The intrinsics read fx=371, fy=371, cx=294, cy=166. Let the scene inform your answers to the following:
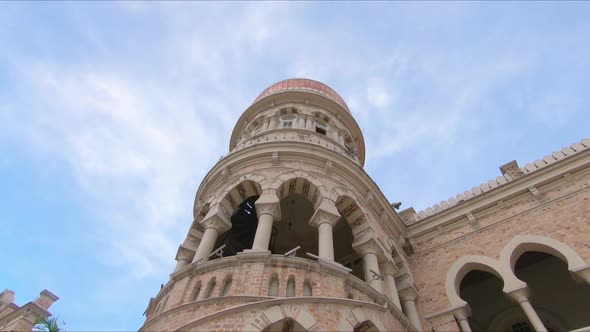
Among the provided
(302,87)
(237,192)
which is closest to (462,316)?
(237,192)

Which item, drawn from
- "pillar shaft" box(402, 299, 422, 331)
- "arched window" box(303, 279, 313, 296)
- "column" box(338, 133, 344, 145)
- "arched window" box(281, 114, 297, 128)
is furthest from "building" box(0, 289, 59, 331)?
"column" box(338, 133, 344, 145)

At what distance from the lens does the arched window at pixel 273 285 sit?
8.91 meters

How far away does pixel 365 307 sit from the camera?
904cm

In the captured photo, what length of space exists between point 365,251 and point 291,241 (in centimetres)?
503

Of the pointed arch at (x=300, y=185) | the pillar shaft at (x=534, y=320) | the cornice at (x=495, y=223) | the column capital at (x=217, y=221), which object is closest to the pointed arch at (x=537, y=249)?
the cornice at (x=495, y=223)

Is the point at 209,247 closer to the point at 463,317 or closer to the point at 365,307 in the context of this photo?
the point at 365,307

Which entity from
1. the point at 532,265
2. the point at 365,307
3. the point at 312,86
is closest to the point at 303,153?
the point at 365,307

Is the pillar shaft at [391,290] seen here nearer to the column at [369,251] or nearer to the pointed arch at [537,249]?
the column at [369,251]

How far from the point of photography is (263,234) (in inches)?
419

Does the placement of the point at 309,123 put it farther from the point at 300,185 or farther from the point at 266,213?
the point at 266,213

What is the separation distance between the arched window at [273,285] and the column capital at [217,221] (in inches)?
135

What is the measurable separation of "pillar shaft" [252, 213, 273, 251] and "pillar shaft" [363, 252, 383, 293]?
3210 millimetres

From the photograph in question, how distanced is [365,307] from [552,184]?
31.0 feet

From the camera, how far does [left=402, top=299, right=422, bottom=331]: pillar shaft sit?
38.8ft
